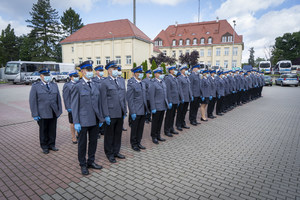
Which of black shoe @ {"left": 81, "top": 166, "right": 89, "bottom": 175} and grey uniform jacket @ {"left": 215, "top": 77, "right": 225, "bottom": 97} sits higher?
grey uniform jacket @ {"left": 215, "top": 77, "right": 225, "bottom": 97}

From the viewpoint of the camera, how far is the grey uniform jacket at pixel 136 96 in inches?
203

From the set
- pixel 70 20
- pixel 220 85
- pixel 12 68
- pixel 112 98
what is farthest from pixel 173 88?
pixel 70 20

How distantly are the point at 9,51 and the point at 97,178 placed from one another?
8165 centimetres

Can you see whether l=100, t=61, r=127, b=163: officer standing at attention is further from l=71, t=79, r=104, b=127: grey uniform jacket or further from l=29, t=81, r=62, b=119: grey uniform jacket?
l=29, t=81, r=62, b=119: grey uniform jacket

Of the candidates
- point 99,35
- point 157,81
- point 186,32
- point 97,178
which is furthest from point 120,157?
point 186,32

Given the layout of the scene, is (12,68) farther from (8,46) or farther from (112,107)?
(8,46)

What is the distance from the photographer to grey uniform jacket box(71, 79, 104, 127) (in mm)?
3889

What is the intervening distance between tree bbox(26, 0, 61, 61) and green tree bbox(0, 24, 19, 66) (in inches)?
797

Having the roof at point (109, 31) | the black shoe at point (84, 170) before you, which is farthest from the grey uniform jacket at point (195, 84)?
the roof at point (109, 31)

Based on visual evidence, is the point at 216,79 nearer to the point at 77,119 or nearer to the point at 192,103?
the point at 192,103

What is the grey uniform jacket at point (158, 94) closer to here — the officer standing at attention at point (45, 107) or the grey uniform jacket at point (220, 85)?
the officer standing at attention at point (45, 107)

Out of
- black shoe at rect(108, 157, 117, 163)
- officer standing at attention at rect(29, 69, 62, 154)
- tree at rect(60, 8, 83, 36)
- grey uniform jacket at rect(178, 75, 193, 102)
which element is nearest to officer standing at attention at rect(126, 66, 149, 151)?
black shoe at rect(108, 157, 117, 163)

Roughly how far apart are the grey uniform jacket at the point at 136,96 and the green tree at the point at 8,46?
252 ft

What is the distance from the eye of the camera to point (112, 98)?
460 centimetres
